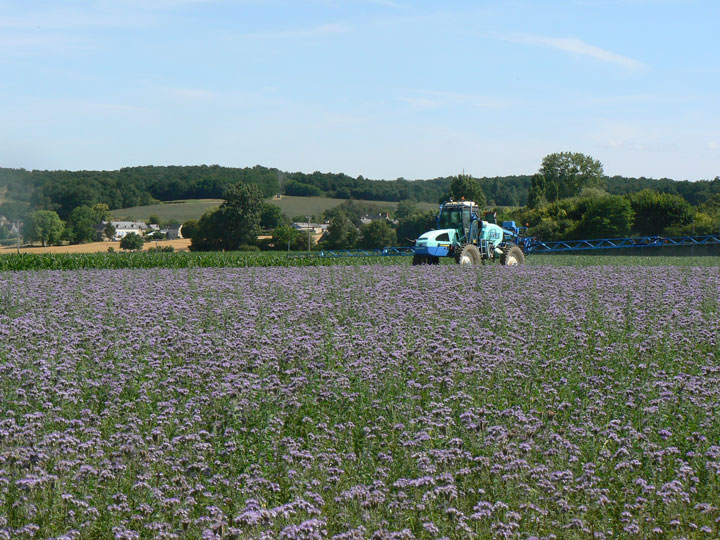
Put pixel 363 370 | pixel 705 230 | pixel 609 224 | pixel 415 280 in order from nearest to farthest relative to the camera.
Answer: pixel 363 370 → pixel 415 280 → pixel 705 230 → pixel 609 224

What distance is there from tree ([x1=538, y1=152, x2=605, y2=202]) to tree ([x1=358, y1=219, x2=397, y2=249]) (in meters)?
32.0

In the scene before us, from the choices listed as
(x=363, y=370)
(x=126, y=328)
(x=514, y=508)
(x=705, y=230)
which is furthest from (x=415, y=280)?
(x=705, y=230)

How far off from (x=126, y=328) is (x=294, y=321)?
2461mm

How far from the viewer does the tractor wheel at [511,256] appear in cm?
2888

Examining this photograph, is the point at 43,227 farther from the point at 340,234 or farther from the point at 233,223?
the point at 340,234

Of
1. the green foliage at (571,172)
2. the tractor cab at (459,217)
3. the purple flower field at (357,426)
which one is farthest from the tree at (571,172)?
the purple flower field at (357,426)

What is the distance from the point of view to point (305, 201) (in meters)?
157

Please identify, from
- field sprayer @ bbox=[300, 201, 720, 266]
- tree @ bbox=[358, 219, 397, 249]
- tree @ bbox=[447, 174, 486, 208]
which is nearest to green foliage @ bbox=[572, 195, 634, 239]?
tree @ bbox=[358, 219, 397, 249]

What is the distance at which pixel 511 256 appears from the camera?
29.5 meters

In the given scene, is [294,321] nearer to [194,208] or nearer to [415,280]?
[415,280]

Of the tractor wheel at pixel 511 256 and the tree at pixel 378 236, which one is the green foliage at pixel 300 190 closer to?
the tree at pixel 378 236

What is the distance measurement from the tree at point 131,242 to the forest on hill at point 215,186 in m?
18.2

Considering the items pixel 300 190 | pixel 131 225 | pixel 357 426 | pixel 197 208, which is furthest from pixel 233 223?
pixel 357 426

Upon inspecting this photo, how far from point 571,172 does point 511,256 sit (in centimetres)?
10068
